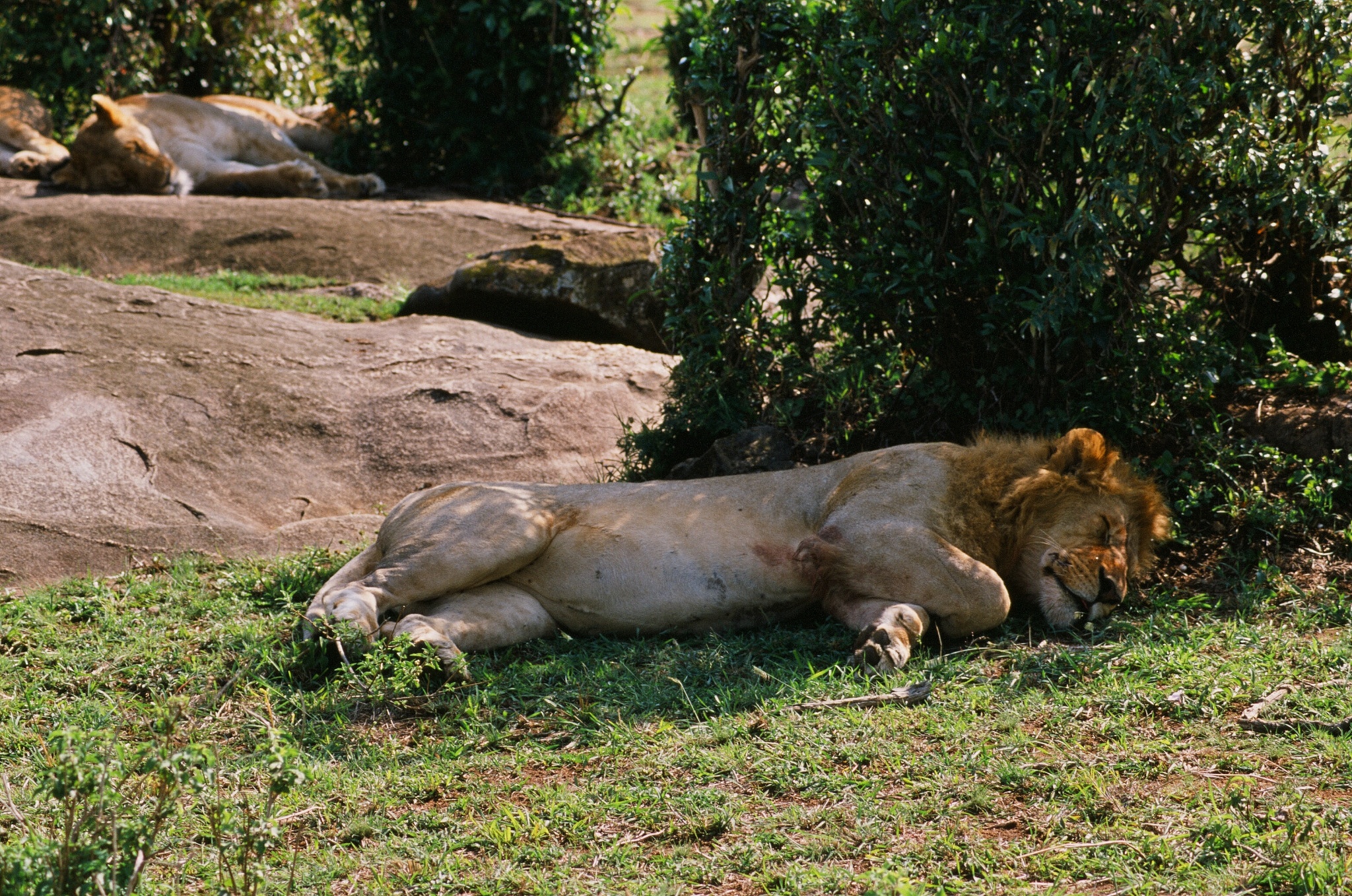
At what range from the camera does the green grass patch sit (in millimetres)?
8945

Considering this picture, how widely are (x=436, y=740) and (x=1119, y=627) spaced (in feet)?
8.58

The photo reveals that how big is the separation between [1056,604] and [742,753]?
1.70m

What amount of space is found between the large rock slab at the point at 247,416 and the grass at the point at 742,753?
1.03 m

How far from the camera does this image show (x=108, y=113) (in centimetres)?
1095

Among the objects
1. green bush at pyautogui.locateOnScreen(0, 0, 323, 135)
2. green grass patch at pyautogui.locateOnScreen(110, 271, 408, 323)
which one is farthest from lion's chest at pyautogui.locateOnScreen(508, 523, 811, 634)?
green bush at pyautogui.locateOnScreen(0, 0, 323, 135)

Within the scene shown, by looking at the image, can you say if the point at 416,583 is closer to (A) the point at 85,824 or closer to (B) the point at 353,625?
(B) the point at 353,625

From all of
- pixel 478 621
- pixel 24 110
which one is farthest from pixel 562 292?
pixel 24 110

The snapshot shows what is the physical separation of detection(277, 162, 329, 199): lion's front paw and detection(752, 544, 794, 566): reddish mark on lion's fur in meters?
8.58

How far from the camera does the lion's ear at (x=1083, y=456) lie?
191 inches

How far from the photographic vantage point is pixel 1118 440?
575cm

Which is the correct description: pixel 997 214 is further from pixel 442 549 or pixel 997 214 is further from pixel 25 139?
pixel 25 139

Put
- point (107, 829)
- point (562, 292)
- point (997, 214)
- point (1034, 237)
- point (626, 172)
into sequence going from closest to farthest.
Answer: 1. point (107, 829)
2. point (1034, 237)
3. point (997, 214)
4. point (562, 292)
5. point (626, 172)

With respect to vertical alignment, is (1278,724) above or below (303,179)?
below

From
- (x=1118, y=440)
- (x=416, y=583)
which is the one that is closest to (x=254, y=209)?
(x=416, y=583)
